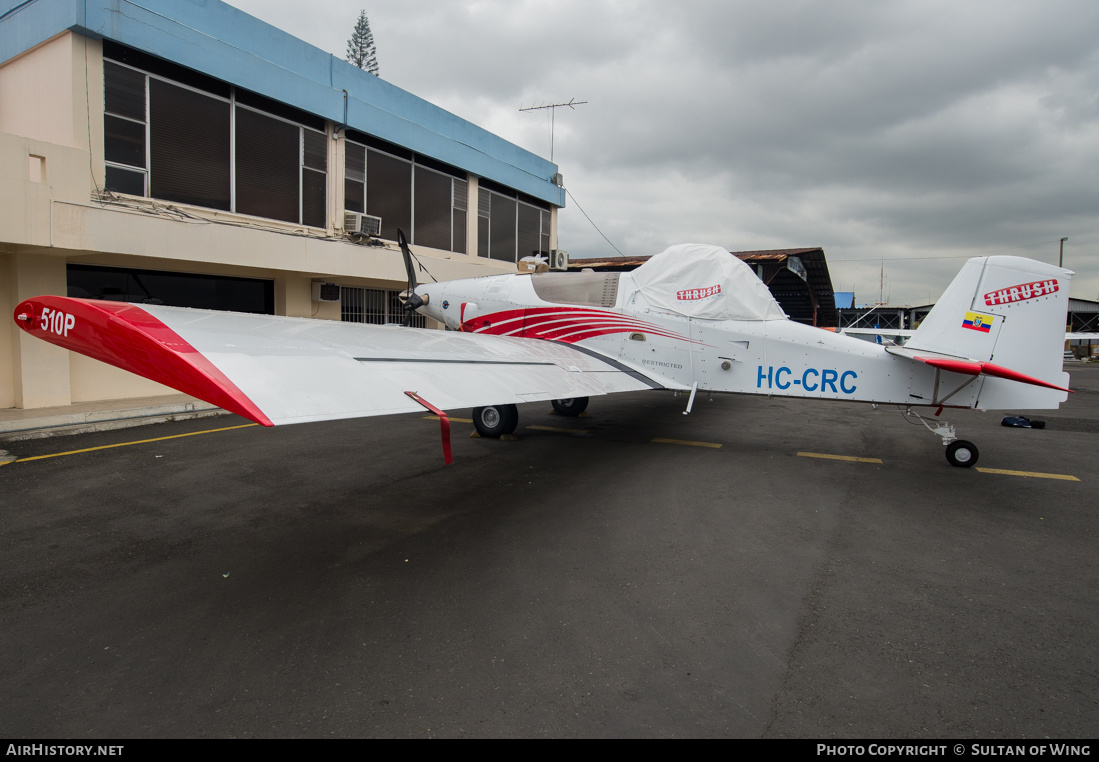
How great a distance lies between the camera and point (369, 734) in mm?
2332

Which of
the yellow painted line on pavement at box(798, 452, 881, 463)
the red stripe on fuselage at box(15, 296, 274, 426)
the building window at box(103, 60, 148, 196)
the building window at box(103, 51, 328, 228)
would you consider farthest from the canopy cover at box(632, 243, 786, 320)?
the building window at box(103, 60, 148, 196)

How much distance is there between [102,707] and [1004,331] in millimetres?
8498

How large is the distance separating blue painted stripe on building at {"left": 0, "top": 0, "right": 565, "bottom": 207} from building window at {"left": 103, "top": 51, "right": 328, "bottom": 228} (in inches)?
16.6

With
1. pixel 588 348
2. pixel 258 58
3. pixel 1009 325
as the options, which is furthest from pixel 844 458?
pixel 258 58

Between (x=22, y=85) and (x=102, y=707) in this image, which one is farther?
(x=22, y=85)

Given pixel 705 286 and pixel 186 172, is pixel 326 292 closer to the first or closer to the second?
pixel 186 172

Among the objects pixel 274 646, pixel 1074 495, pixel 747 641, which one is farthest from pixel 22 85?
pixel 1074 495

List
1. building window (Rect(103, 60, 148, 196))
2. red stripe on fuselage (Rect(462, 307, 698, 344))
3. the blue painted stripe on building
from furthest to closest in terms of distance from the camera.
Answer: building window (Rect(103, 60, 148, 196)) < the blue painted stripe on building < red stripe on fuselage (Rect(462, 307, 698, 344))

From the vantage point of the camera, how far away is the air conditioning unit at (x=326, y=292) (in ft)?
43.4

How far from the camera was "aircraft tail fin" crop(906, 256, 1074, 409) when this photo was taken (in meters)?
6.12

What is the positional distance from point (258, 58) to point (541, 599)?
12836 millimetres

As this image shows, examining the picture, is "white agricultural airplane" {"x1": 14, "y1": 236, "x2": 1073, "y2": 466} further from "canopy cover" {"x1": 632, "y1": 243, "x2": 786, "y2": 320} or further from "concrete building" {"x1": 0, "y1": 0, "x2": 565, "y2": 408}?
"concrete building" {"x1": 0, "y1": 0, "x2": 565, "y2": 408}

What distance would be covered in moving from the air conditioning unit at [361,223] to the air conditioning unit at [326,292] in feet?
4.79

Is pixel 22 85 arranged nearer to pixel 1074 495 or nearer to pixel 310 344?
pixel 310 344
